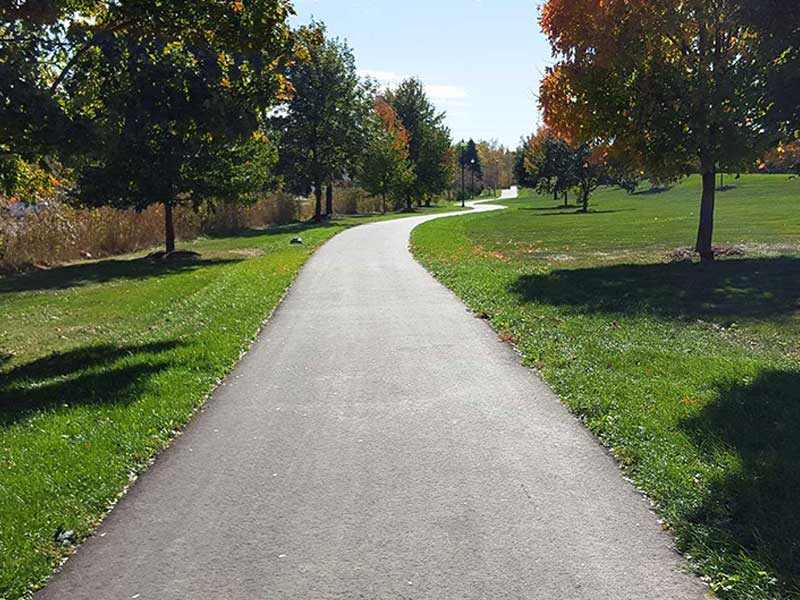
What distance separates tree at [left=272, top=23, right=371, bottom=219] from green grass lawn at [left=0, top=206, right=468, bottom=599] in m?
28.9

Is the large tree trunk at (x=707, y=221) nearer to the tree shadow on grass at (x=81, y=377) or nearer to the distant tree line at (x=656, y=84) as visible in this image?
the distant tree line at (x=656, y=84)

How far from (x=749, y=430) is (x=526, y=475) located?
6.30 ft

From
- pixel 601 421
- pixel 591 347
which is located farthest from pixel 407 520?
pixel 591 347

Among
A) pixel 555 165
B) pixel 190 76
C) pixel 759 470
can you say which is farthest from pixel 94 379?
pixel 555 165

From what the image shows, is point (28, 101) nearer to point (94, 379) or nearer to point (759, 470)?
point (94, 379)

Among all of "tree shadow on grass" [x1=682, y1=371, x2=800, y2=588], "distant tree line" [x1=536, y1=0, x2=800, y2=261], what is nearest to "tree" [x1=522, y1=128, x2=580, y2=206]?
"distant tree line" [x1=536, y1=0, x2=800, y2=261]

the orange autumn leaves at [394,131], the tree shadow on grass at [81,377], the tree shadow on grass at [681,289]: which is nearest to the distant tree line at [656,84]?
the tree shadow on grass at [681,289]

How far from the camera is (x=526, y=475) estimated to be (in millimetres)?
5129

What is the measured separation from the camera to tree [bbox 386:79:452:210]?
73062 mm

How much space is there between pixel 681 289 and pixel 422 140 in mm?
61460

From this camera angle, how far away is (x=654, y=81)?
17.3 m

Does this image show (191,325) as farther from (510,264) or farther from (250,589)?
(510,264)

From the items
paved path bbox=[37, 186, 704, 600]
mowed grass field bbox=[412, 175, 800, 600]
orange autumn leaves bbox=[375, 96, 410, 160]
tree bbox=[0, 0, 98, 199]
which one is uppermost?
orange autumn leaves bbox=[375, 96, 410, 160]

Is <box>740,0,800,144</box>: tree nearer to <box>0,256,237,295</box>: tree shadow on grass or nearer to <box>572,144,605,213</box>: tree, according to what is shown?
<box>0,256,237,295</box>: tree shadow on grass
